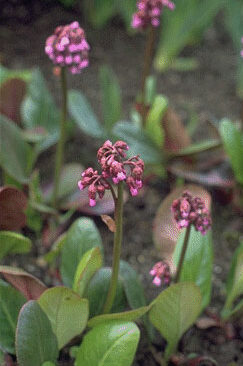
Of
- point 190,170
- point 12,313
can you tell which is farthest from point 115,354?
point 190,170

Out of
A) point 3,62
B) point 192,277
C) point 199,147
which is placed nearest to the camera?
point 192,277

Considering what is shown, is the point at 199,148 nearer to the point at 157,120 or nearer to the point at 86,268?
the point at 157,120

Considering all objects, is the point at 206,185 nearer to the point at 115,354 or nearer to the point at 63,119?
the point at 63,119

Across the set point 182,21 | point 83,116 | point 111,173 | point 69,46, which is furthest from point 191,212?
point 182,21

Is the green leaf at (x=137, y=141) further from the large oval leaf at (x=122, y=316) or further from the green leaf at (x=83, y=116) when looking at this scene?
the large oval leaf at (x=122, y=316)

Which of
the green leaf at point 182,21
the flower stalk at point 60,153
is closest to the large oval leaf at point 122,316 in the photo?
the flower stalk at point 60,153

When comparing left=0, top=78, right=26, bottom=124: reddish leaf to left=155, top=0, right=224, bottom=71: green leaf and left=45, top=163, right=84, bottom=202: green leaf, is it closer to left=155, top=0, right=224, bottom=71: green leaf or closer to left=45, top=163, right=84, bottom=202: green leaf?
left=45, top=163, right=84, bottom=202: green leaf
